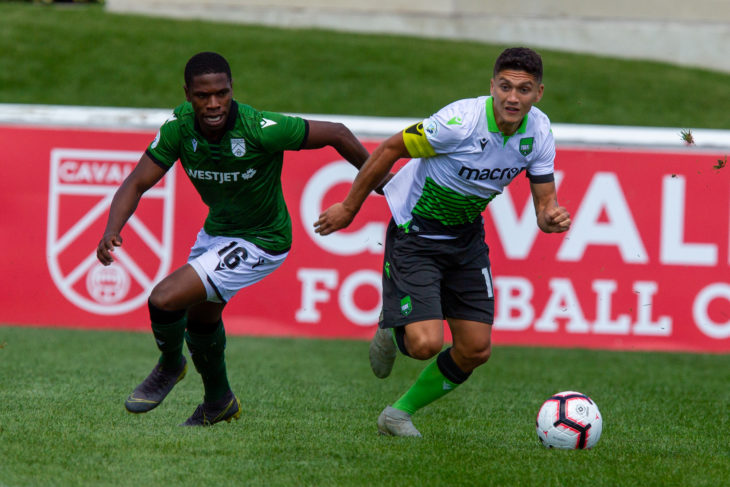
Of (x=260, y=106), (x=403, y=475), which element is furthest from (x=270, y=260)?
(x=260, y=106)

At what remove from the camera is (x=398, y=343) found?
20.0ft

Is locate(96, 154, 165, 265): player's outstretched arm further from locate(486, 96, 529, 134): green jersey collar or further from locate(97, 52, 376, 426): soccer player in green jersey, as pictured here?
locate(486, 96, 529, 134): green jersey collar

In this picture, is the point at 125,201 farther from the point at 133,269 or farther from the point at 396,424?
the point at 133,269

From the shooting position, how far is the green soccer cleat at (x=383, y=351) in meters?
6.52

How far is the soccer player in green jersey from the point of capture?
5.82 m

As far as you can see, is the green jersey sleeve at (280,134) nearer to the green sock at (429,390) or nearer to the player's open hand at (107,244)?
the player's open hand at (107,244)

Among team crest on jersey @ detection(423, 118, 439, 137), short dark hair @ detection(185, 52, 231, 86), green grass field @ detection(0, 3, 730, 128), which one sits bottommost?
team crest on jersey @ detection(423, 118, 439, 137)

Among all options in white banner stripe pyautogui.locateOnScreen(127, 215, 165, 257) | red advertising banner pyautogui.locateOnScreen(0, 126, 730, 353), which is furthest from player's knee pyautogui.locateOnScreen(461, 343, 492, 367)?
white banner stripe pyautogui.locateOnScreen(127, 215, 165, 257)

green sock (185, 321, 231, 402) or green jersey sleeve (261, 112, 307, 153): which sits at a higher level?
green jersey sleeve (261, 112, 307, 153)

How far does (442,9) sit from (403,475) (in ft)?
58.7

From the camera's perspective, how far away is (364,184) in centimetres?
580

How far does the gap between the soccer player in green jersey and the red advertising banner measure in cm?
445

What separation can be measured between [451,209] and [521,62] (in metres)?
0.93

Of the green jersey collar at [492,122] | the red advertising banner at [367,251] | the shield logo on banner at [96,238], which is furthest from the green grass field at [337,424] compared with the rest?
the green jersey collar at [492,122]
